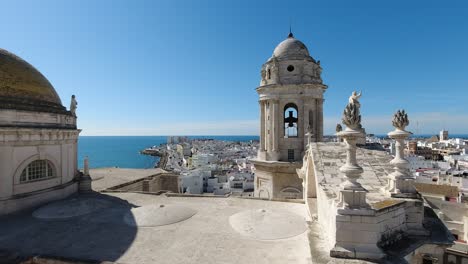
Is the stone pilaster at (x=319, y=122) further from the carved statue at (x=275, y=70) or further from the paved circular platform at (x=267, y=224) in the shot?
the paved circular platform at (x=267, y=224)

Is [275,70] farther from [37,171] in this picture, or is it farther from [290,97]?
[37,171]

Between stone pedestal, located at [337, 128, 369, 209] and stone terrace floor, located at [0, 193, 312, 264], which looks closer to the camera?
stone pedestal, located at [337, 128, 369, 209]

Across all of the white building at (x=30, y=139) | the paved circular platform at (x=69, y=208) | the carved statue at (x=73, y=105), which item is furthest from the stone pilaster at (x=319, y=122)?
the carved statue at (x=73, y=105)

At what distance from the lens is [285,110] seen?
792 inches

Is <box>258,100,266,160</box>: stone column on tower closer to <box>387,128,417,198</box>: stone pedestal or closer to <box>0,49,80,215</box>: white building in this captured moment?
<box>387,128,417,198</box>: stone pedestal

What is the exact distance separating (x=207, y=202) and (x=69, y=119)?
408 inches

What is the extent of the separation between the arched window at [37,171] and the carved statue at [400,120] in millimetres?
17386

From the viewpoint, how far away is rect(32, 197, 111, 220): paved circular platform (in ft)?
42.2

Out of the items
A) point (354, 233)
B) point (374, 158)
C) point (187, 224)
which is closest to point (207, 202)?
point (187, 224)

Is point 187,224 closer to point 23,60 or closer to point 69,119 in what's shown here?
point 69,119

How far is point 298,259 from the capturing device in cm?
838

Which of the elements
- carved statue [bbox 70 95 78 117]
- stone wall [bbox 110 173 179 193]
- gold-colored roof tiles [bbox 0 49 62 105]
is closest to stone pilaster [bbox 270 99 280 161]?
stone wall [bbox 110 173 179 193]

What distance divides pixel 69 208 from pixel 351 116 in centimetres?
1368

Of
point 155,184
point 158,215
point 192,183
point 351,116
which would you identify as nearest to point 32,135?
point 158,215
